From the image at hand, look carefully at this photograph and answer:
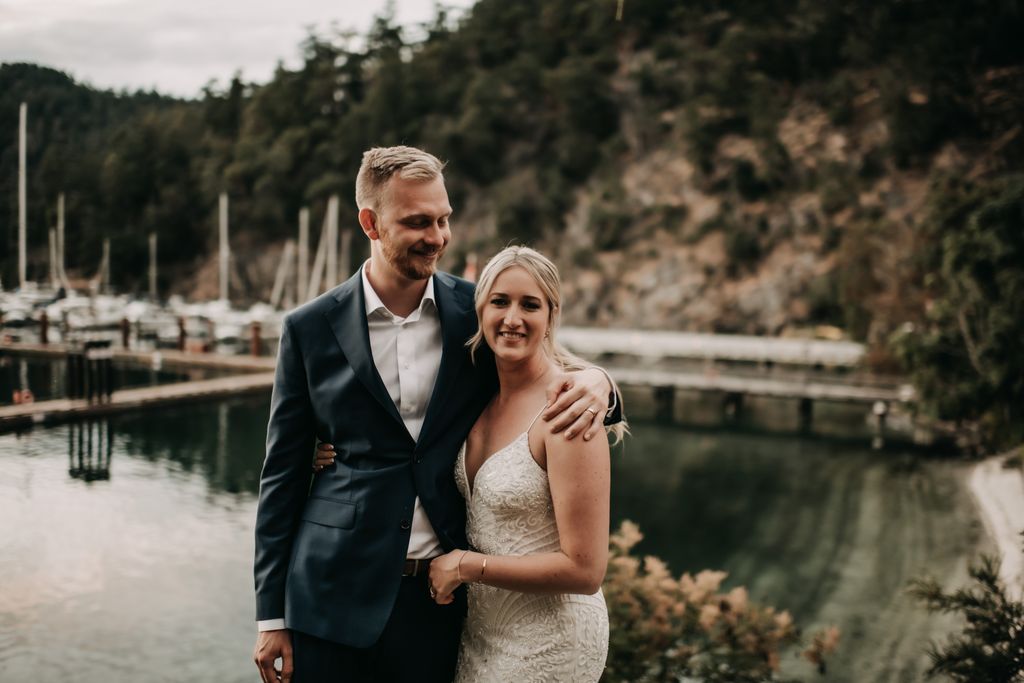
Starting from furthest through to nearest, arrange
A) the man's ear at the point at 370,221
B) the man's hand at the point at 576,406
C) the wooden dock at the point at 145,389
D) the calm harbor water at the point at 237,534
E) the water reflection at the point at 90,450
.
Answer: the water reflection at the point at 90,450, the wooden dock at the point at 145,389, the calm harbor water at the point at 237,534, the man's ear at the point at 370,221, the man's hand at the point at 576,406

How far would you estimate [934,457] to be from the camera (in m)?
17.5

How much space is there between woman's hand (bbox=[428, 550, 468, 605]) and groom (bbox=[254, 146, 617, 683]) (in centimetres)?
8

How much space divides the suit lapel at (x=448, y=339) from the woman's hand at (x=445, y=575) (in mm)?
300

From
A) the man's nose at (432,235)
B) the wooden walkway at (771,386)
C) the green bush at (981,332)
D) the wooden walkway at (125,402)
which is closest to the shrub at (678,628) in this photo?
the man's nose at (432,235)

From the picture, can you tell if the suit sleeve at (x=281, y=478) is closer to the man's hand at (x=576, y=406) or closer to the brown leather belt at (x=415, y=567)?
the brown leather belt at (x=415, y=567)

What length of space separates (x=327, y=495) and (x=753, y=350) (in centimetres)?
2742

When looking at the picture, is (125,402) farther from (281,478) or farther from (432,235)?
(432,235)

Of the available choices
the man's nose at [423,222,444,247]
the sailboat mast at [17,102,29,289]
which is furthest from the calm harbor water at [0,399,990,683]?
the man's nose at [423,222,444,247]

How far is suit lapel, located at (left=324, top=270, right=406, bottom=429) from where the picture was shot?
2248 mm

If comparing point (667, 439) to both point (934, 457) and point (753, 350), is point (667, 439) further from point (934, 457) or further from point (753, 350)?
point (753, 350)

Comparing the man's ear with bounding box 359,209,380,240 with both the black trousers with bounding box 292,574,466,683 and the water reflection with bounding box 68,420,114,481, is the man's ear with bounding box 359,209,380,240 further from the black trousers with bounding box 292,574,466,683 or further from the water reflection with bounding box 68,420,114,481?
the water reflection with bounding box 68,420,114,481

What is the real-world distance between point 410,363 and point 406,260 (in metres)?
0.28

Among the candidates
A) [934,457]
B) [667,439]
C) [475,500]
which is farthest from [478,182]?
[475,500]

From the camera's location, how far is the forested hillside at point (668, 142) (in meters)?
33.0
